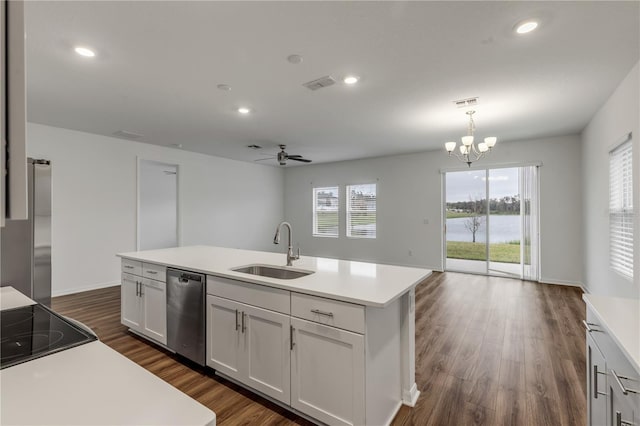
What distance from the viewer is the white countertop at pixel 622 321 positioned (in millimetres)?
963

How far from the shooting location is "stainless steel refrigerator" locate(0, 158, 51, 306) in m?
1.98

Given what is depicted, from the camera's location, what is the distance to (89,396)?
72 centimetres

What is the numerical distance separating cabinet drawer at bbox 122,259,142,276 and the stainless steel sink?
47.4 inches

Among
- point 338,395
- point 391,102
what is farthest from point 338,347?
point 391,102

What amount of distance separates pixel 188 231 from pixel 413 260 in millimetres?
5038

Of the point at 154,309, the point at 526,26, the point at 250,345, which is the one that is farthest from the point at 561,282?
the point at 154,309

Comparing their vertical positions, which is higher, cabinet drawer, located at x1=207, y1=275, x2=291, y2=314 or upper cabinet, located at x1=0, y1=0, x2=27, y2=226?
upper cabinet, located at x1=0, y1=0, x2=27, y2=226

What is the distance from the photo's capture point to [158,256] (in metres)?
2.93

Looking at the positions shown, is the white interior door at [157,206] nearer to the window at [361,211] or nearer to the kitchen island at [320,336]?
the window at [361,211]

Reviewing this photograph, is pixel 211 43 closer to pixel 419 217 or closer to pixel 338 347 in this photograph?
pixel 338 347

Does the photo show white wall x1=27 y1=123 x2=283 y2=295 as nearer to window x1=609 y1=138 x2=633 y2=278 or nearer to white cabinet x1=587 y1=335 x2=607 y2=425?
white cabinet x1=587 y1=335 x2=607 y2=425

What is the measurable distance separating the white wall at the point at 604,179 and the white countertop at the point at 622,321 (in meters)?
1.94

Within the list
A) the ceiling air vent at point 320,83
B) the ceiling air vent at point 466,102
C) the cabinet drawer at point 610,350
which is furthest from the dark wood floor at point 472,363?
the ceiling air vent at point 320,83

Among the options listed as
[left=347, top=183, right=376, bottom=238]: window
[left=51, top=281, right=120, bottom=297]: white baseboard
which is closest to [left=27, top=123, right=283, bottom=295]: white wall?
[left=51, top=281, right=120, bottom=297]: white baseboard
